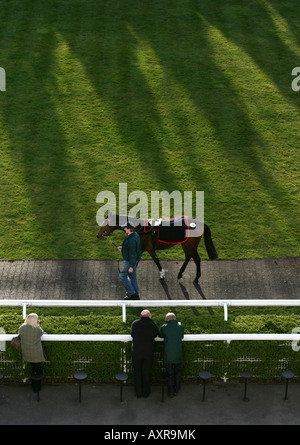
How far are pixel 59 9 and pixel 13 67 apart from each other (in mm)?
4073

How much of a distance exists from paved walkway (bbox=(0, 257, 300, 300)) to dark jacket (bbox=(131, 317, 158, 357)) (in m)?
3.41

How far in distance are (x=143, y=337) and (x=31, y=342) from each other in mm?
1527

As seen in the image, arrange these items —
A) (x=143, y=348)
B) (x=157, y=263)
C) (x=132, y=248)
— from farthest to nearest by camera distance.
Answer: (x=157, y=263)
(x=132, y=248)
(x=143, y=348)

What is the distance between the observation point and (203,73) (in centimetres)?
2066

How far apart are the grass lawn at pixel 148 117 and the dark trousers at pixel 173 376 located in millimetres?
4791

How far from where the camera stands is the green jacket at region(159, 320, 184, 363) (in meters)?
9.46

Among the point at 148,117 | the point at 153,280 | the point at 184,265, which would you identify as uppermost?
the point at 148,117

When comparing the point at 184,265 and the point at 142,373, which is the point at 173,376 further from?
the point at 184,265

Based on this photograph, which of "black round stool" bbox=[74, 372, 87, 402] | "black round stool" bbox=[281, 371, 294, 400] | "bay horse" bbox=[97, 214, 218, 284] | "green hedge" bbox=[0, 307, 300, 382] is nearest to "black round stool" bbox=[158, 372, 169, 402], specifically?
"green hedge" bbox=[0, 307, 300, 382]

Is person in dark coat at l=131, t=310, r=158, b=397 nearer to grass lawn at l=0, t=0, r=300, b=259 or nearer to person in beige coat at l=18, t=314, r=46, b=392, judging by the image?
person in beige coat at l=18, t=314, r=46, b=392

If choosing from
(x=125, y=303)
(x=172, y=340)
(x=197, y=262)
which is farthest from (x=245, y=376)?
(x=197, y=262)

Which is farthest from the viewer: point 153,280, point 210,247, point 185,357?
point 153,280

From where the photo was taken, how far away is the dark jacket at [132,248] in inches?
483

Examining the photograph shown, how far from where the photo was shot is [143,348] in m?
9.44
